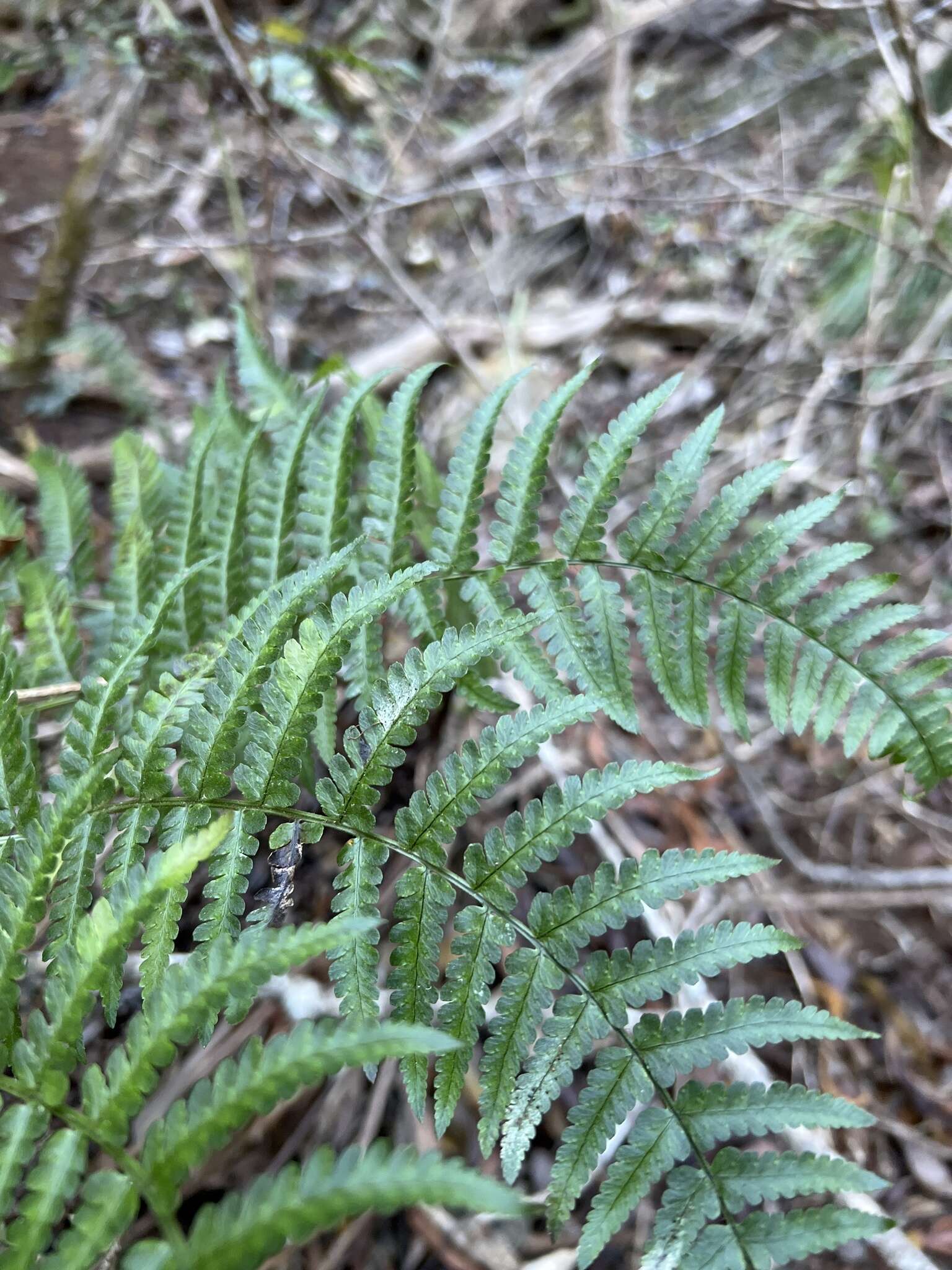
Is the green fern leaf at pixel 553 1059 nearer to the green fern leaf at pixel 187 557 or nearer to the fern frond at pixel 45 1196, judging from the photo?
the fern frond at pixel 45 1196

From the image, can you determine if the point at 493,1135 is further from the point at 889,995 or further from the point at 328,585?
the point at 889,995

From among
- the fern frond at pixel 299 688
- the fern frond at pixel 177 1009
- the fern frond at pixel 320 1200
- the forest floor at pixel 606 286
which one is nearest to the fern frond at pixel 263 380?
the forest floor at pixel 606 286

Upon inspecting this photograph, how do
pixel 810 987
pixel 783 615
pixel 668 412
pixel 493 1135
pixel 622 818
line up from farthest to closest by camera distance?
pixel 668 412 < pixel 622 818 < pixel 810 987 < pixel 783 615 < pixel 493 1135

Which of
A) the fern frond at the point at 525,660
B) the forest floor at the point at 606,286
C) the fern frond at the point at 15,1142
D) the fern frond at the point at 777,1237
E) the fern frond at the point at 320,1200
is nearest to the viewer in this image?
the fern frond at the point at 320,1200

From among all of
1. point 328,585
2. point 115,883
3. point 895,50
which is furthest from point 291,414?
point 895,50

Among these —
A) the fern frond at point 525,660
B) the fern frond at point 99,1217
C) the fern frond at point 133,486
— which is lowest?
the fern frond at point 99,1217

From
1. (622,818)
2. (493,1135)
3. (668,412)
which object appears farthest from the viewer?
(668,412)
